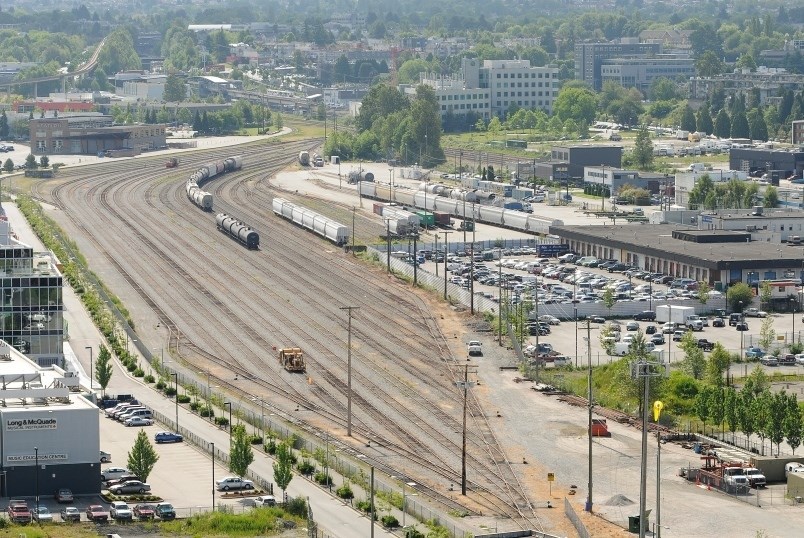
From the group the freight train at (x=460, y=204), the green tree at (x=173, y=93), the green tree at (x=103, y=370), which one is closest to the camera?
the green tree at (x=103, y=370)

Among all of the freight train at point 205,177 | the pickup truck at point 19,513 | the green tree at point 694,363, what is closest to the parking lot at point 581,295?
the green tree at point 694,363

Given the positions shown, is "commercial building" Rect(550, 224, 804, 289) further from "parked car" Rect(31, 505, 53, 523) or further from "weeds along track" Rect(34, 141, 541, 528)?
"parked car" Rect(31, 505, 53, 523)

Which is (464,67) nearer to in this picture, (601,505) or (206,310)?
(206,310)

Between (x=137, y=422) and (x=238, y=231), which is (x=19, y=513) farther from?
(x=238, y=231)

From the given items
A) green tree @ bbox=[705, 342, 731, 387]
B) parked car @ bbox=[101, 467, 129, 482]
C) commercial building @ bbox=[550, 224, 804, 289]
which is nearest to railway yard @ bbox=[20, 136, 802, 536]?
green tree @ bbox=[705, 342, 731, 387]

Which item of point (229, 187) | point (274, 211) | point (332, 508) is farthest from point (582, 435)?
point (229, 187)

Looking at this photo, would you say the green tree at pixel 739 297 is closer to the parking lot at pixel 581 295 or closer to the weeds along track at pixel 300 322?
the parking lot at pixel 581 295
